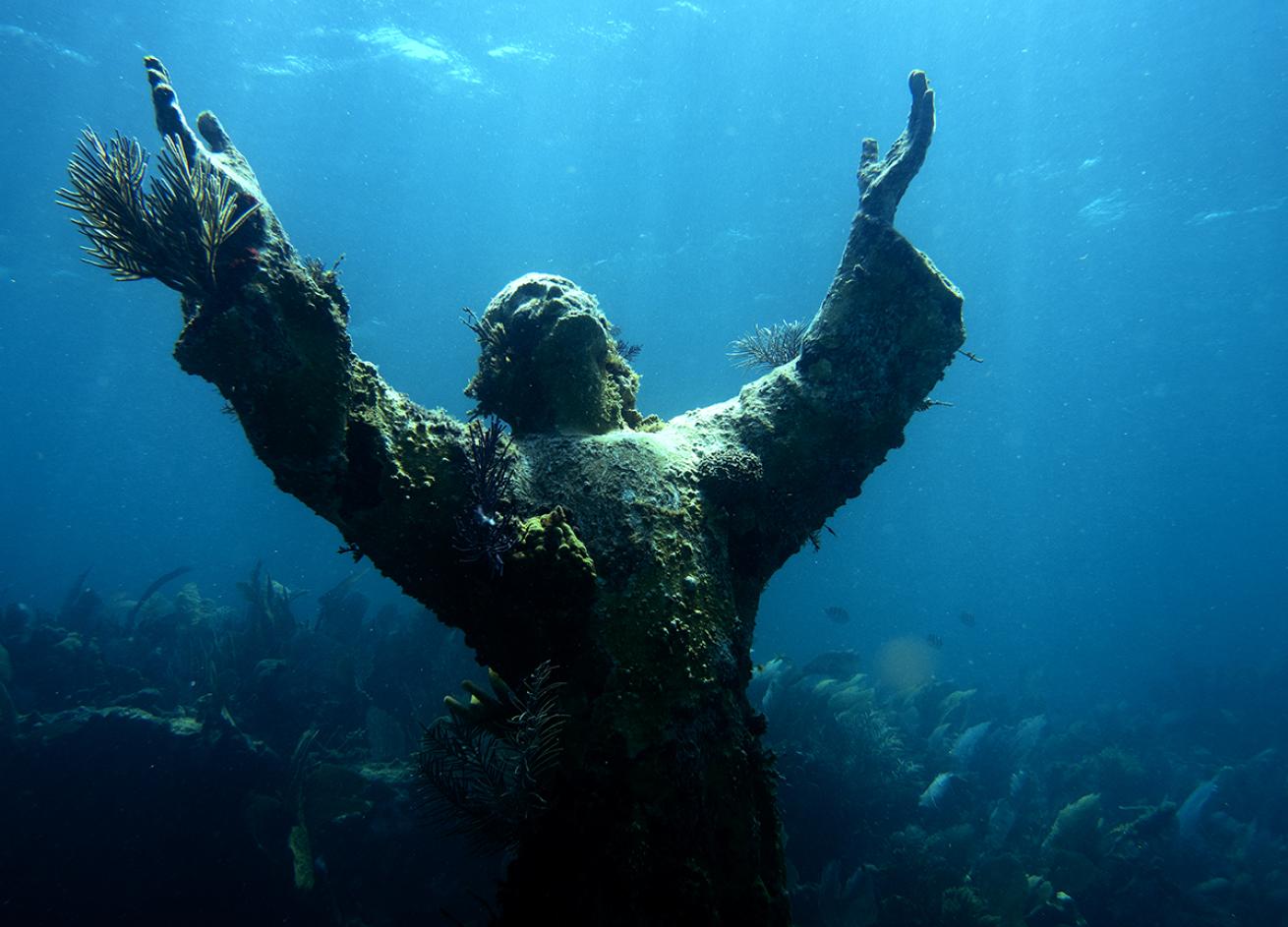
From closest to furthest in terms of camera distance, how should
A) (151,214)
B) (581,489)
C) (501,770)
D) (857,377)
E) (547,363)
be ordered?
(501,770), (151,214), (581,489), (547,363), (857,377)

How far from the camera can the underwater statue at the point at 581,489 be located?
272 cm

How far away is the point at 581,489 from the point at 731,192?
2873cm

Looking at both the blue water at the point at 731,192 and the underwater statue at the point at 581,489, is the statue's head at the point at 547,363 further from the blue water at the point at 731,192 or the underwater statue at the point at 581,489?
the blue water at the point at 731,192

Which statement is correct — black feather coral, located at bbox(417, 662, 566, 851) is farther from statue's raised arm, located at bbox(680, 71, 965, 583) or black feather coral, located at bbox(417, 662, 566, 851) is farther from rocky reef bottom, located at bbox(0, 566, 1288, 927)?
statue's raised arm, located at bbox(680, 71, 965, 583)

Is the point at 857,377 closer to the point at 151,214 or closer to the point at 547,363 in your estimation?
the point at 547,363

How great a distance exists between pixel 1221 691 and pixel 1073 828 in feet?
83.7

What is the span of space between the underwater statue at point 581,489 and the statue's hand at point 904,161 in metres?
0.02

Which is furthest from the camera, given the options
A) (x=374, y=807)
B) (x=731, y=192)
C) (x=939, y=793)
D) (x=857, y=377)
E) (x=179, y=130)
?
(x=731, y=192)

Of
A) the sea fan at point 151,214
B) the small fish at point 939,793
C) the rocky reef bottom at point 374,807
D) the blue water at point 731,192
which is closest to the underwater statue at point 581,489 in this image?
the sea fan at point 151,214

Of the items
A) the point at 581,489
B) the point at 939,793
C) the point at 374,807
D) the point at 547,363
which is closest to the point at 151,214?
the point at 547,363

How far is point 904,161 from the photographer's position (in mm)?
4379

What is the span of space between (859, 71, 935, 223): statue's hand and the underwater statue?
0.02 meters

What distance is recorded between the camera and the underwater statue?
8.93 ft

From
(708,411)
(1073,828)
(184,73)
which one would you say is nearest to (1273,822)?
(1073,828)
